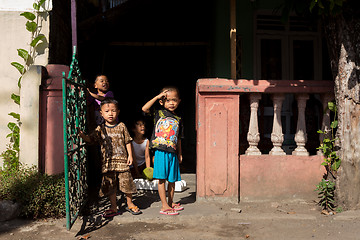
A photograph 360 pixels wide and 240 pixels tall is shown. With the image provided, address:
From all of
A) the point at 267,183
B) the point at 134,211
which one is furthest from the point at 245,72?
the point at 134,211

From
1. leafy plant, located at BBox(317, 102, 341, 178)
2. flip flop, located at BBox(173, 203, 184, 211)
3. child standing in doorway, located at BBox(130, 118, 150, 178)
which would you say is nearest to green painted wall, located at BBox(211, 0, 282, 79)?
child standing in doorway, located at BBox(130, 118, 150, 178)

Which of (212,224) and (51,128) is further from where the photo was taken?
(51,128)

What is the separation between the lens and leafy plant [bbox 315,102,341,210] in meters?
4.12

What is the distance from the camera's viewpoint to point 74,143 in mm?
3701

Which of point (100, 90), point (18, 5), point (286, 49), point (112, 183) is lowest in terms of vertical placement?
point (112, 183)

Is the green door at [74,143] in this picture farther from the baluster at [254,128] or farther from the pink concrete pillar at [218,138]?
the baluster at [254,128]

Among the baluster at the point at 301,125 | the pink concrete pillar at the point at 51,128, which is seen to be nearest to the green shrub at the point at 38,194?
the pink concrete pillar at the point at 51,128

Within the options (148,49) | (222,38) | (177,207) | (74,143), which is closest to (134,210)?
(177,207)

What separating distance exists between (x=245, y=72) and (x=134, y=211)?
13.1 ft

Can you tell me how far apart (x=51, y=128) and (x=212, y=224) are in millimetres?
2414

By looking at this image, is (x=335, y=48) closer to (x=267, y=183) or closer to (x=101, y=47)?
(x=267, y=183)

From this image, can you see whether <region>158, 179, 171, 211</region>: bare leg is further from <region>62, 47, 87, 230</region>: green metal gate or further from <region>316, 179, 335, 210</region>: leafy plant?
<region>316, 179, 335, 210</region>: leafy plant

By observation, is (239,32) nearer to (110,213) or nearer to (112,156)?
(112,156)

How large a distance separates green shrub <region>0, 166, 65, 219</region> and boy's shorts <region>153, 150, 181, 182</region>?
46.2 inches
